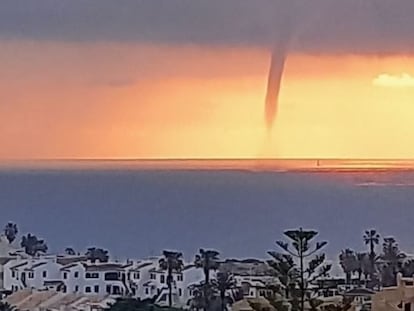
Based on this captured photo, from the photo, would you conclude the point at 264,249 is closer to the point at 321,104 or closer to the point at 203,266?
the point at 203,266

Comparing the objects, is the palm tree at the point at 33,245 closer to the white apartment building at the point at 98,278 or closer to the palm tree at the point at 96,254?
the white apartment building at the point at 98,278

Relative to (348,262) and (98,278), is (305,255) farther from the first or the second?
(98,278)

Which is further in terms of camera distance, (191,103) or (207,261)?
(191,103)

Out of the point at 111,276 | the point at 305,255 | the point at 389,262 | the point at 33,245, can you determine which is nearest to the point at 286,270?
the point at 305,255

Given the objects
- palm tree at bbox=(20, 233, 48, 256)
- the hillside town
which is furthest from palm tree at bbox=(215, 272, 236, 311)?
palm tree at bbox=(20, 233, 48, 256)

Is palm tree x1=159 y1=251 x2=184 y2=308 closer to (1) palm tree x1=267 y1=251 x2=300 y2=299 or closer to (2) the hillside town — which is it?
(2) the hillside town

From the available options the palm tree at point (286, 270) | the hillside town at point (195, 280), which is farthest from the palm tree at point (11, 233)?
the palm tree at point (286, 270)
